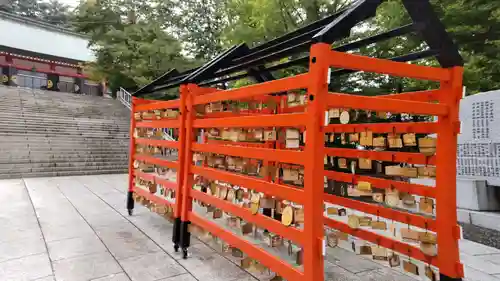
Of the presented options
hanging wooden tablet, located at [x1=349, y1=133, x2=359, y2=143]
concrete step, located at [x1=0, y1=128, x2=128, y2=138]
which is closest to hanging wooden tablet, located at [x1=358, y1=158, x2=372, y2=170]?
hanging wooden tablet, located at [x1=349, y1=133, x2=359, y2=143]

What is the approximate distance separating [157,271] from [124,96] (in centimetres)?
1695

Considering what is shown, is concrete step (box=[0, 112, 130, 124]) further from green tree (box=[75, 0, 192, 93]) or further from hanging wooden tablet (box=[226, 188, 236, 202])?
hanging wooden tablet (box=[226, 188, 236, 202])

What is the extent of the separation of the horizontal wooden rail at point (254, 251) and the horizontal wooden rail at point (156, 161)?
69 cm

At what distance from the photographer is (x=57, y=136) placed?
11570 mm

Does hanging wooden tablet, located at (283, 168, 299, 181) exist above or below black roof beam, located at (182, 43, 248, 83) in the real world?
below

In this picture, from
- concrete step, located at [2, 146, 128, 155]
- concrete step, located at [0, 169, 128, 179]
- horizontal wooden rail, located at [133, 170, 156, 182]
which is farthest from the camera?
concrete step, located at [2, 146, 128, 155]

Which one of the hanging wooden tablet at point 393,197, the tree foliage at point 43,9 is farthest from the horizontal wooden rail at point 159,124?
the tree foliage at point 43,9

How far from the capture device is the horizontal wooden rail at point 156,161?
366 centimetres

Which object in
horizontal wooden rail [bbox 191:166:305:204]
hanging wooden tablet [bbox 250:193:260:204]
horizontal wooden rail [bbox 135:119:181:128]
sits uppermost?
horizontal wooden rail [bbox 135:119:181:128]

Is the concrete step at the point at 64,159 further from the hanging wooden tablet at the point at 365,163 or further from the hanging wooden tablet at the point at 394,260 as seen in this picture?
the hanging wooden tablet at the point at 394,260

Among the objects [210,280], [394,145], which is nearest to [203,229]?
[210,280]

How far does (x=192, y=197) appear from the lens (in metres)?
3.21

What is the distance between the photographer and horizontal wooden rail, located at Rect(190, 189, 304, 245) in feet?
6.43

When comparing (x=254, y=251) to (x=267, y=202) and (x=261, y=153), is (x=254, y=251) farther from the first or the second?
(x=261, y=153)
